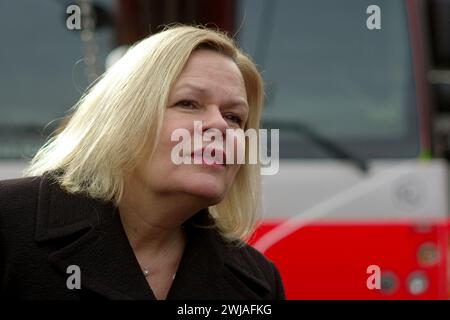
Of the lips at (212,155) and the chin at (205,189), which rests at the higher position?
the lips at (212,155)

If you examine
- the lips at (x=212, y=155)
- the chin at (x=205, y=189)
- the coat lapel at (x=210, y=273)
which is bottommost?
the coat lapel at (x=210, y=273)

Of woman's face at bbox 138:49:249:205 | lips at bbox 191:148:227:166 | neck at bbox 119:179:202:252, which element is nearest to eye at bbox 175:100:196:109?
woman's face at bbox 138:49:249:205

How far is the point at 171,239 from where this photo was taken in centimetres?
219

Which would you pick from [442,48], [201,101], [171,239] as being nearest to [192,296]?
[171,239]

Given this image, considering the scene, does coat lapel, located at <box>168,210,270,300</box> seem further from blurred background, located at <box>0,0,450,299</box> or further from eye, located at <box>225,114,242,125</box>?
blurred background, located at <box>0,0,450,299</box>

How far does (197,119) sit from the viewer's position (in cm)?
199

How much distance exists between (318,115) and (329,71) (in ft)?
0.72

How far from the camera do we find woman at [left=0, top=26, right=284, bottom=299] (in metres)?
1.97

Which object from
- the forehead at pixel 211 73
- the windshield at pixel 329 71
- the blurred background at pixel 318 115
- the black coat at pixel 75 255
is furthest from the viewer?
the windshield at pixel 329 71

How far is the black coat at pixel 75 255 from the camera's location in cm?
193

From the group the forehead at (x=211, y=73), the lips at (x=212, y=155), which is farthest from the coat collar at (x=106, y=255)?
the forehead at (x=211, y=73)

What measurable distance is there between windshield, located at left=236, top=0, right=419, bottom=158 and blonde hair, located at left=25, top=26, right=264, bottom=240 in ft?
6.06

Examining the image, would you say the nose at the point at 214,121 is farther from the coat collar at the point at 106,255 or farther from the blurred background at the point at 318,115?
the blurred background at the point at 318,115
